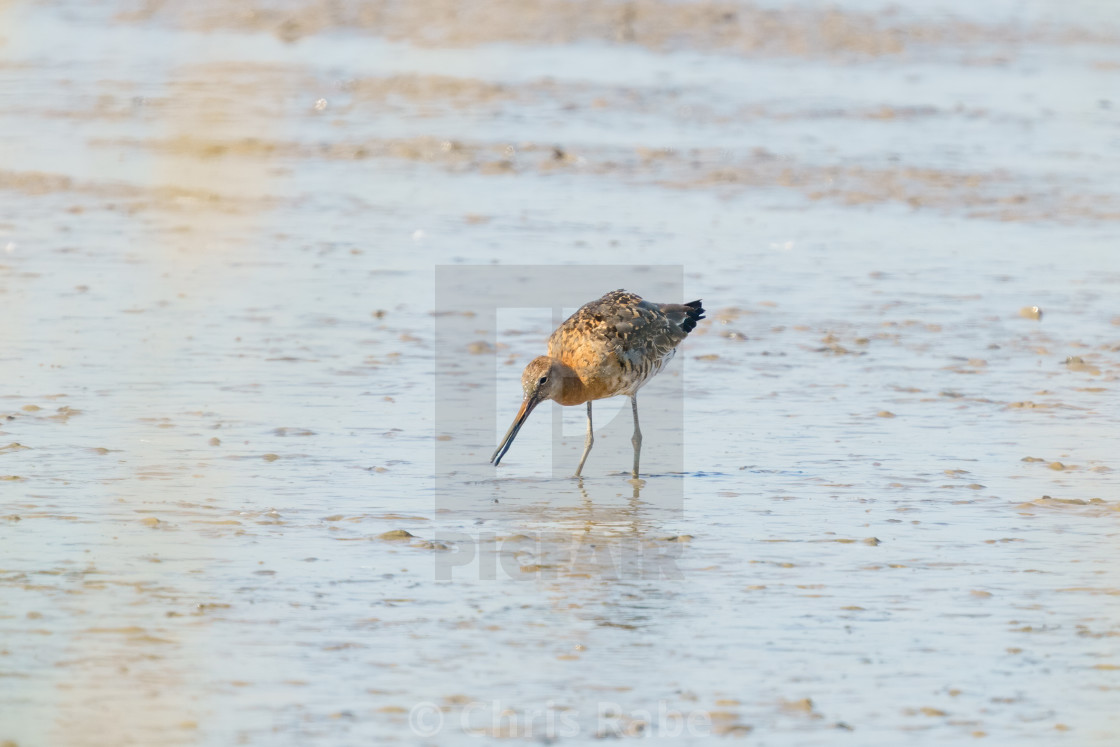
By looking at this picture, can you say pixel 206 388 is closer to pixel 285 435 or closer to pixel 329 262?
pixel 285 435

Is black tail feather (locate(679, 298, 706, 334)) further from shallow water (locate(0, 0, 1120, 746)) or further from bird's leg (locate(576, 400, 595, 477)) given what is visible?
bird's leg (locate(576, 400, 595, 477))

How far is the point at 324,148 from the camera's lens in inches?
600

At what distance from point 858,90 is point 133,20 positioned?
369 inches

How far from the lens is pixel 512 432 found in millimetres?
7453

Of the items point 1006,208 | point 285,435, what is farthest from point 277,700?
point 1006,208

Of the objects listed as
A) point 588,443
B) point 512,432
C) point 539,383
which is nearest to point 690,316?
point 588,443

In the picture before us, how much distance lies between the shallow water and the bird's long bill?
11 centimetres

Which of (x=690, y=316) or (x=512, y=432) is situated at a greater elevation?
(x=690, y=316)

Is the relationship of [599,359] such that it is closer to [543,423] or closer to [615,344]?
[615,344]

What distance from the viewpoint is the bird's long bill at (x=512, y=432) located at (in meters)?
7.40

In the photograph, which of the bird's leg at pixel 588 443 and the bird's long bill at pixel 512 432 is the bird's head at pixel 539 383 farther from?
the bird's leg at pixel 588 443

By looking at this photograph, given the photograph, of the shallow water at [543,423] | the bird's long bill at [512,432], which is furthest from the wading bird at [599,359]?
the shallow water at [543,423]

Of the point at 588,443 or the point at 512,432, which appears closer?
the point at 512,432

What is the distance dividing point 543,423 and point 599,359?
0.93m
